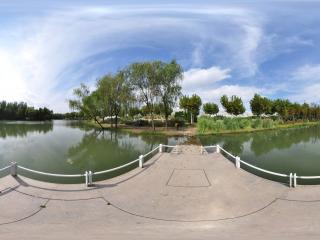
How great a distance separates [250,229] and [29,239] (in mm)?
4038

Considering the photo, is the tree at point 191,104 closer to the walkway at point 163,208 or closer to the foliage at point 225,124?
the foliage at point 225,124

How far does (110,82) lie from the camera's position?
1599 inches

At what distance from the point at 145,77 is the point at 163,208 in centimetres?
2923

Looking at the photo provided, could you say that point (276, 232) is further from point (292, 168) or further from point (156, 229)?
point (292, 168)

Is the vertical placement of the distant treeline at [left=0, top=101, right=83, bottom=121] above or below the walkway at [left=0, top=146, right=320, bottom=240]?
above

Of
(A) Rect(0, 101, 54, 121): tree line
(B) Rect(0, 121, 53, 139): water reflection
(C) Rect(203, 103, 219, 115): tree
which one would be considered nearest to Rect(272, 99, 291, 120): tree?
(C) Rect(203, 103, 219, 115): tree

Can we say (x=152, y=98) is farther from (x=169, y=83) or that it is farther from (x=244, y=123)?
(x=244, y=123)

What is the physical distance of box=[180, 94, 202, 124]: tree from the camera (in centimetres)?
4662

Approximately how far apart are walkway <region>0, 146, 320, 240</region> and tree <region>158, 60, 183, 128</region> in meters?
26.0

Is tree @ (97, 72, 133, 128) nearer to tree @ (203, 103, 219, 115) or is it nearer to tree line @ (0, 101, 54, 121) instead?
tree @ (203, 103, 219, 115)

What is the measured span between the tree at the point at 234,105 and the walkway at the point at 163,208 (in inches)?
1469

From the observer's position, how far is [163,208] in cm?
640

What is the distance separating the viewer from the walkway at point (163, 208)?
203 inches

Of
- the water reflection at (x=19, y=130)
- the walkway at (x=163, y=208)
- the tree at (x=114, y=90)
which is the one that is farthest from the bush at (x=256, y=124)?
the walkway at (x=163, y=208)
